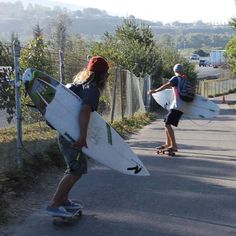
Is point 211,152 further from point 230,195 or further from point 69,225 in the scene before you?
point 69,225

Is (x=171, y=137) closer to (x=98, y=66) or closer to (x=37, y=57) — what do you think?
(x=37, y=57)

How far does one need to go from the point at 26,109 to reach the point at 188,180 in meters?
5.02

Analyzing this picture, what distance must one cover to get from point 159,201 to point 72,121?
1.84m

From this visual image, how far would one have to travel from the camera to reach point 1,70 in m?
9.17

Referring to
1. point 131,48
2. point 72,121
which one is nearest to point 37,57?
point 72,121

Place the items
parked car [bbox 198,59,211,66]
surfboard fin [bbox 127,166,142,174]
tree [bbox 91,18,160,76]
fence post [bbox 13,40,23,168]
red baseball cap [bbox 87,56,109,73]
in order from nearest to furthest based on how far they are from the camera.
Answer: red baseball cap [bbox 87,56,109,73], surfboard fin [bbox 127,166,142,174], fence post [bbox 13,40,23,168], tree [bbox 91,18,160,76], parked car [bbox 198,59,211,66]

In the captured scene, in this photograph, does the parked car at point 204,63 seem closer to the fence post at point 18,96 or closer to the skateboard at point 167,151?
the skateboard at point 167,151

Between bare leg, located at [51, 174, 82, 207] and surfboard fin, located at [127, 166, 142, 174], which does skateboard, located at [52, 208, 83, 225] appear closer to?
bare leg, located at [51, 174, 82, 207]

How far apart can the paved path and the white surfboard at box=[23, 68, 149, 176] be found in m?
0.61

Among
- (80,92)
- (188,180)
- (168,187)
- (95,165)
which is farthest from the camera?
(95,165)

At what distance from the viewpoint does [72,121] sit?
18.4 ft

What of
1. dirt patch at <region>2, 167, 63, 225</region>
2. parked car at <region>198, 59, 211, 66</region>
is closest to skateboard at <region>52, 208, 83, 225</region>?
dirt patch at <region>2, 167, 63, 225</region>

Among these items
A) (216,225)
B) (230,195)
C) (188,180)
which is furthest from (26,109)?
Result: (216,225)

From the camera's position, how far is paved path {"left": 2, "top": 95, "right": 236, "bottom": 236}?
554cm
